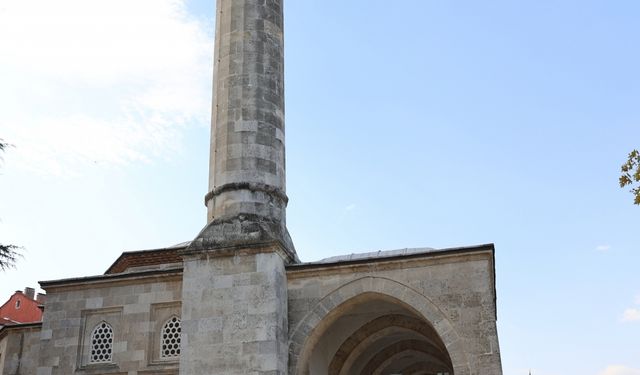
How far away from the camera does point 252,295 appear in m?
12.4

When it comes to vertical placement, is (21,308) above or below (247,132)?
above

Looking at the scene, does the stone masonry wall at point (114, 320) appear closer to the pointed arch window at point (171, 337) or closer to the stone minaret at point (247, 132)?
the pointed arch window at point (171, 337)

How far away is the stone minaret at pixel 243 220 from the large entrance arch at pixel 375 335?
64cm

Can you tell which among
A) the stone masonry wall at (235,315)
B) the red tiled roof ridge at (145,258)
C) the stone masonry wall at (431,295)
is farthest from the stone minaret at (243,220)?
the red tiled roof ridge at (145,258)

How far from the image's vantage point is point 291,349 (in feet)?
41.1

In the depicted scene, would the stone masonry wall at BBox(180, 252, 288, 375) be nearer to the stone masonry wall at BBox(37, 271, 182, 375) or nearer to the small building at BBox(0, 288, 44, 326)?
the stone masonry wall at BBox(37, 271, 182, 375)

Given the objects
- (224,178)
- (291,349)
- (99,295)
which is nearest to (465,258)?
(291,349)

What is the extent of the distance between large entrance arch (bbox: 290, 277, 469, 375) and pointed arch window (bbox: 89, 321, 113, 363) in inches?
136

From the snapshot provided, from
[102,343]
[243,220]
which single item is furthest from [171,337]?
[243,220]

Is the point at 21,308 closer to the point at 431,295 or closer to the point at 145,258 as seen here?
the point at 145,258

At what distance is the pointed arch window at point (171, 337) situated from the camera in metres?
13.5

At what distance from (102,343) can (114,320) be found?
1.48 ft

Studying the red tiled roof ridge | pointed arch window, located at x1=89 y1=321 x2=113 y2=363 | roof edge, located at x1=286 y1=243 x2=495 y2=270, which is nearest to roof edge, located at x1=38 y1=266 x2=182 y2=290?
pointed arch window, located at x1=89 y1=321 x2=113 y2=363

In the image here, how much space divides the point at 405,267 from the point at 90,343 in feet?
19.1
